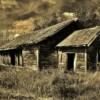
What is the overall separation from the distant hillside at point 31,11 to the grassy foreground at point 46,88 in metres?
44.5

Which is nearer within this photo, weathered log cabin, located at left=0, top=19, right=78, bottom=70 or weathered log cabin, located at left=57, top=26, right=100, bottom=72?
weathered log cabin, located at left=57, top=26, right=100, bottom=72

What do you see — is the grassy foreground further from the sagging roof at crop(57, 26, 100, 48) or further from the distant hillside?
the distant hillside

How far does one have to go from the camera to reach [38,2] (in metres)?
78.3

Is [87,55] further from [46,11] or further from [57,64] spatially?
[46,11]

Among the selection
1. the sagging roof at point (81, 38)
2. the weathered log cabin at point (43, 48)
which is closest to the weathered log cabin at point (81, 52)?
the sagging roof at point (81, 38)

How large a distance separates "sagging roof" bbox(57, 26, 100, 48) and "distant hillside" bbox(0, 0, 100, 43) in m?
35.9

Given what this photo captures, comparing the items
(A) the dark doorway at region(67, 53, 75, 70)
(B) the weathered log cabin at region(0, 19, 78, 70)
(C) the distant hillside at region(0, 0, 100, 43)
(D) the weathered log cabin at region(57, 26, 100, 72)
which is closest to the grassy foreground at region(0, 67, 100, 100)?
(D) the weathered log cabin at region(57, 26, 100, 72)

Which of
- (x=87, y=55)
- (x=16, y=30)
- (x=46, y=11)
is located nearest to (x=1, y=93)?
(x=87, y=55)

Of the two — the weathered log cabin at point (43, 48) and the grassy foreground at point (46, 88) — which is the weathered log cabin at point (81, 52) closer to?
the weathered log cabin at point (43, 48)

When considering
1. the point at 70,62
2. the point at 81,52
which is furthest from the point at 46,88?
the point at 70,62

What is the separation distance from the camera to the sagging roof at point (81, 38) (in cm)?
2385

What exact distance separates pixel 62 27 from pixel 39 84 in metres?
11.8

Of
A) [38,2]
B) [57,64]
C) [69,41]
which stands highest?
[38,2]

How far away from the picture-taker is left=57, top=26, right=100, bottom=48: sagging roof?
2385 centimetres
